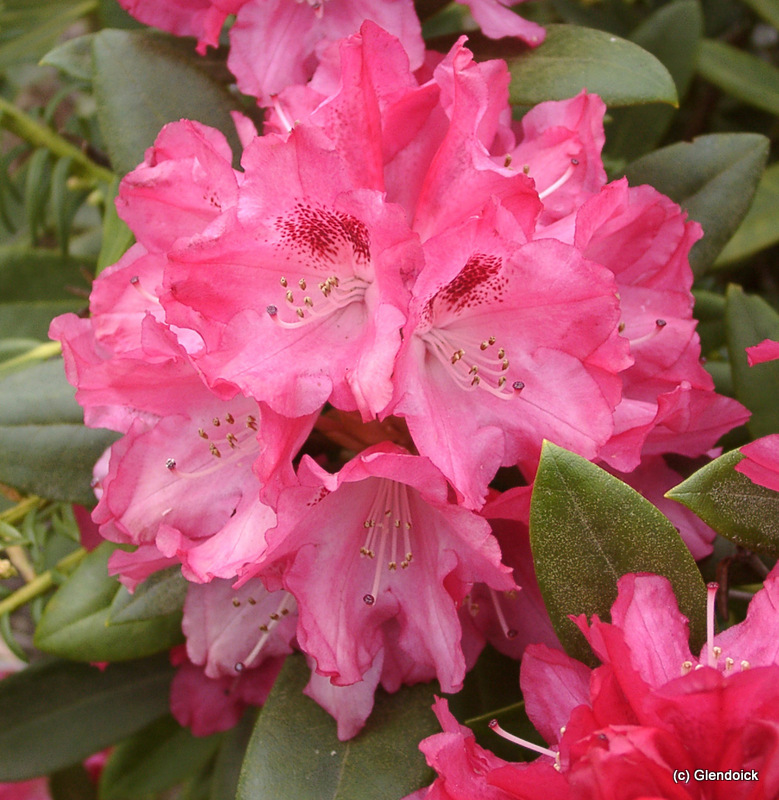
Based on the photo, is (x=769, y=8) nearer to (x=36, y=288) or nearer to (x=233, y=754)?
(x=36, y=288)

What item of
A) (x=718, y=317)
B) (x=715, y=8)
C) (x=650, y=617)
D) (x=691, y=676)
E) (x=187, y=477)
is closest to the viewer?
(x=691, y=676)

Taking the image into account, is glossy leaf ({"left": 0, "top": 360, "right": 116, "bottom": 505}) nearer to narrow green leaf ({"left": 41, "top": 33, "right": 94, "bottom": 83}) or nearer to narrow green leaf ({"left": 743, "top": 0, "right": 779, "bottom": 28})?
narrow green leaf ({"left": 41, "top": 33, "right": 94, "bottom": 83})

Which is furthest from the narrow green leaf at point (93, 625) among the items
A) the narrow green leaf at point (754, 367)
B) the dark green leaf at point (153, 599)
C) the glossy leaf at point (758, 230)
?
the glossy leaf at point (758, 230)

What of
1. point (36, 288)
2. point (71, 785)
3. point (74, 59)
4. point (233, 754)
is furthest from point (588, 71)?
point (71, 785)

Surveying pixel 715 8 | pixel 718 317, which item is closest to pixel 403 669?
pixel 718 317

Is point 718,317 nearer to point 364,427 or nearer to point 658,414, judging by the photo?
point 658,414

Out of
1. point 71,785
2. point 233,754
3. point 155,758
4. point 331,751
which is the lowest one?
point 71,785
